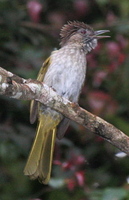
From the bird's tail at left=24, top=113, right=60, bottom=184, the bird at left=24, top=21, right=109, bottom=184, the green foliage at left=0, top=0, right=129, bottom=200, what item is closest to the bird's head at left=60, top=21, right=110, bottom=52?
the bird at left=24, top=21, right=109, bottom=184

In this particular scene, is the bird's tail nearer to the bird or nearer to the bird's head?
the bird

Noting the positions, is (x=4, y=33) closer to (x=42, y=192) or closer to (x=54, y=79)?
(x=54, y=79)

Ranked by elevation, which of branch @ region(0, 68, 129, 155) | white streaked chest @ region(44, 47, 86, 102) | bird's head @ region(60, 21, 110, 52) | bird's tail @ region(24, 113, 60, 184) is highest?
bird's head @ region(60, 21, 110, 52)

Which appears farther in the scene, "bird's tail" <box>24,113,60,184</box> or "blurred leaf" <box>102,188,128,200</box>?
"bird's tail" <box>24,113,60,184</box>

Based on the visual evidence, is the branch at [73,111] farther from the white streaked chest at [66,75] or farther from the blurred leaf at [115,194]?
the white streaked chest at [66,75]

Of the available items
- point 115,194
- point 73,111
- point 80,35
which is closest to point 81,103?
point 80,35

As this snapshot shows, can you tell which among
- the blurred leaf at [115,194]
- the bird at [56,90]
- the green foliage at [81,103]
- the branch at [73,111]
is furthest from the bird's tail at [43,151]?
the blurred leaf at [115,194]

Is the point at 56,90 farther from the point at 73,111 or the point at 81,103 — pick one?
the point at 73,111
